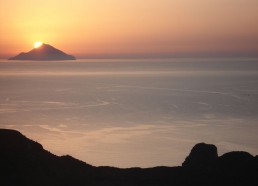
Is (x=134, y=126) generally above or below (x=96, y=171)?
above

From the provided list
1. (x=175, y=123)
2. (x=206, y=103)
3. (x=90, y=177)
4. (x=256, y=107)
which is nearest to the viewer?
(x=90, y=177)

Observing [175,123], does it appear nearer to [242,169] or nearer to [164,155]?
[164,155]

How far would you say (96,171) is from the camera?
1561 inches

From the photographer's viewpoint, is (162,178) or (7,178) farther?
(162,178)

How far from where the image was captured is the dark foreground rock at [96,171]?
1378 inches

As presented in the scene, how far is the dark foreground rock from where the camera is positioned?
3500 centimetres

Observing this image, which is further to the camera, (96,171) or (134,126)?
(134,126)

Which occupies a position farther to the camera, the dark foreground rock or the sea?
the sea

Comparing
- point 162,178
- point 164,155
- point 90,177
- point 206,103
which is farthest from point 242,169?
point 206,103

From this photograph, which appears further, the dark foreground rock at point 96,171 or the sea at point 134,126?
the sea at point 134,126

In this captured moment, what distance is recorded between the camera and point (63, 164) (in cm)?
3944

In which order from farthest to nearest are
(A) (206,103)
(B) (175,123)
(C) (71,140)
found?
1. (A) (206,103)
2. (B) (175,123)
3. (C) (71,140)

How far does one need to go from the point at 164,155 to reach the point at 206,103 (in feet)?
237

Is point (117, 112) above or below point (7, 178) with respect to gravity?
above
